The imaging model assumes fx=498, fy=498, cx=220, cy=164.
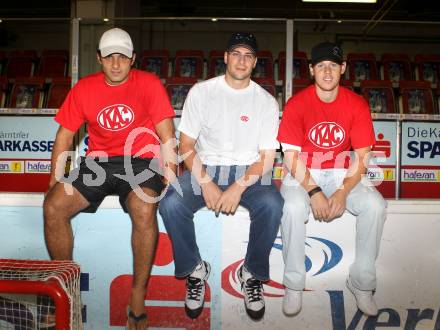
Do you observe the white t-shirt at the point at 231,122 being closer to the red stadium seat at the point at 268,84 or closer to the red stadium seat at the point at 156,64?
the red stadium seat at the point at 268,84

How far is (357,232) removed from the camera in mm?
2346

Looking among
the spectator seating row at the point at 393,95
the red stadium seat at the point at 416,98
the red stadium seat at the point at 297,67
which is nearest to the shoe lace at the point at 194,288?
the spectator seating row at the point at 393,95

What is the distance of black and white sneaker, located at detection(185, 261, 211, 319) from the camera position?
7.57 feet

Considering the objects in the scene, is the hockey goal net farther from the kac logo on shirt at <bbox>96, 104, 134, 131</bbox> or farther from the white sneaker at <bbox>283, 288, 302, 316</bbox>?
the white sneaker at <bbox>283, 288, 302, 316</bbox>

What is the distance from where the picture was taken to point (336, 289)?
250cm

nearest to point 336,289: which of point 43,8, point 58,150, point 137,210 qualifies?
point 137,210

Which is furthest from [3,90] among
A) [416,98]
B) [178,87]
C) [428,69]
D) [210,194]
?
[428,69]

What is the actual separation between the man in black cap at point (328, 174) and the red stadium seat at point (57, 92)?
3318mm

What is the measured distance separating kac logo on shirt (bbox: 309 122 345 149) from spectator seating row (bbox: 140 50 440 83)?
11.7 feet

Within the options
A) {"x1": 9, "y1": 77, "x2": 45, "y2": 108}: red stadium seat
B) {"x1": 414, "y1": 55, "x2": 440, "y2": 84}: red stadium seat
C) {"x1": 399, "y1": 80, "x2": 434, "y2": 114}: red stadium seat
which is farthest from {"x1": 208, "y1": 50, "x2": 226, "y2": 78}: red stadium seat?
{"x1": 414, "y1": 55, "x2": 440, "y2": 84}: red stadium seat

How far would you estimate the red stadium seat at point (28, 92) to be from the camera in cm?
529

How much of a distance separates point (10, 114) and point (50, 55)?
275cm

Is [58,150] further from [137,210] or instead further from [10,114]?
[10,114]

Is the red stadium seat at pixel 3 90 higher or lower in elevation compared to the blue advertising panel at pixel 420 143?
higher
